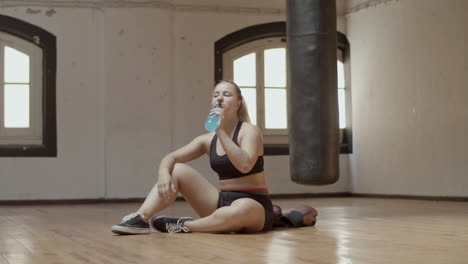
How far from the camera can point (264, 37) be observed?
368 inches

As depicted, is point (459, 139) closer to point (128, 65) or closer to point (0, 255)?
point (128, 65)

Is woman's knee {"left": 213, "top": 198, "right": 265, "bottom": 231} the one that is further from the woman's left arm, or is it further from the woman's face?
the woman's face

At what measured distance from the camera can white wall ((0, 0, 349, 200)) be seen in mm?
8578

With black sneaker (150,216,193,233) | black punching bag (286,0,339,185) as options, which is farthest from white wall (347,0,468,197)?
black sneaker (150,216,193,233)

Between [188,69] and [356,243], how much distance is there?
18.9 feet

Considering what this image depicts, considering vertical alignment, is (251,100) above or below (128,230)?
above

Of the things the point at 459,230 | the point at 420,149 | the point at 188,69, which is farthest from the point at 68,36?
the point at 459,230

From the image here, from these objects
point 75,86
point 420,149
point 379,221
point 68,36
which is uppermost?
point 68,36

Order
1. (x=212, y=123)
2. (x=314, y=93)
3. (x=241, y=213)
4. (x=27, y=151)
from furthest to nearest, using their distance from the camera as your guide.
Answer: (x=27, y=151) → (x=314, y=93) → (x=241, y=213) → (x=212, y=123)

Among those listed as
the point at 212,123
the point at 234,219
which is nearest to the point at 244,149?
the point at 212,123

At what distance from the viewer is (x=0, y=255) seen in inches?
119

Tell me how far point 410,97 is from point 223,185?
15.8 feet

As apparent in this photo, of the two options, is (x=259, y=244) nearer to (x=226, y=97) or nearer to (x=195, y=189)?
(x=195, y=189)

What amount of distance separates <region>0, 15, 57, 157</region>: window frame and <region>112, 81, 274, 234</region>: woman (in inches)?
191
